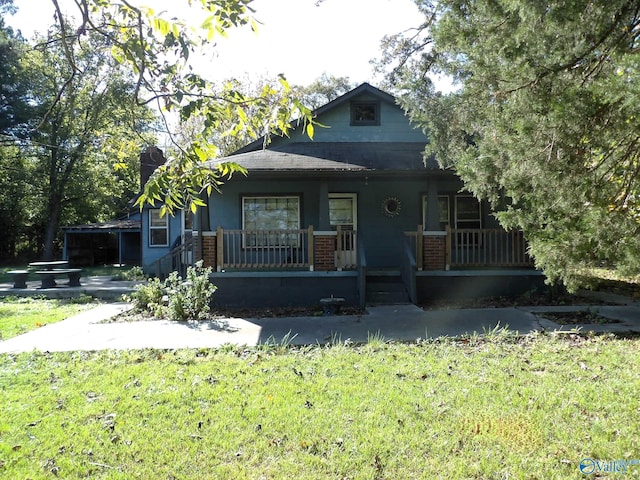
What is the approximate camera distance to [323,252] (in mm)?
9875

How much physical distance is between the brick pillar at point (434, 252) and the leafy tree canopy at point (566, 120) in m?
4.68

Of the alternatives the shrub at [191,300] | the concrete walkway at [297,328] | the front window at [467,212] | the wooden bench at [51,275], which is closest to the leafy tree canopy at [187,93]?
the concrete walkway at [297,328]

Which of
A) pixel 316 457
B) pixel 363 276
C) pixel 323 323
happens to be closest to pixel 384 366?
Result: pixel 316 457

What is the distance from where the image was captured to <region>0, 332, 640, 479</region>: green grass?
119 inches

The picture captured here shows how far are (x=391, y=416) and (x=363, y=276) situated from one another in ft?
18.3

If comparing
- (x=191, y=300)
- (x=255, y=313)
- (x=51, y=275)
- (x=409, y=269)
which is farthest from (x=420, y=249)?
(x=51, y=275)

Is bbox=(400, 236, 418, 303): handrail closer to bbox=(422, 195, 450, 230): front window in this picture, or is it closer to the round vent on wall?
the round vent on wall

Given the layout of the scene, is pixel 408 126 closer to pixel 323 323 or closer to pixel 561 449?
pixel 323 323

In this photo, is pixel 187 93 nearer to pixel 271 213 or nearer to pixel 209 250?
pixel 209 250

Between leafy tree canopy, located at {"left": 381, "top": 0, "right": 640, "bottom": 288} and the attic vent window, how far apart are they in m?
7.40

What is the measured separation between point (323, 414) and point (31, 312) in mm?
9179

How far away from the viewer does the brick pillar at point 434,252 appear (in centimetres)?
998

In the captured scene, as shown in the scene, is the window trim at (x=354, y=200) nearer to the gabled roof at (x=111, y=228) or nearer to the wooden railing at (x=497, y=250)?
the wooden railing at (x=497, y=250)

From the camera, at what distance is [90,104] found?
26.6m
